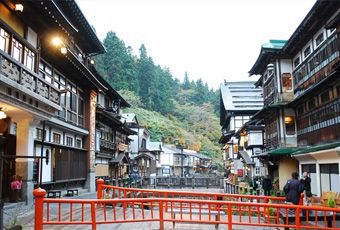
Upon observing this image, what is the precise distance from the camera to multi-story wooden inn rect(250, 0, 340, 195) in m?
21.5

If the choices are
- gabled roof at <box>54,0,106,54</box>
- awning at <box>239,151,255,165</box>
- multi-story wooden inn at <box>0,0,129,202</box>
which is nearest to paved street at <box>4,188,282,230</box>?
multi-story wooden inn at <box>0,0,129,202</box>

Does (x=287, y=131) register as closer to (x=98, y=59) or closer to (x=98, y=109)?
(x=98, y=109)

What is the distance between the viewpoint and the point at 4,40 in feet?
50.7

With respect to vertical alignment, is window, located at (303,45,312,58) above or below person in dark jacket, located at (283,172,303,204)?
above

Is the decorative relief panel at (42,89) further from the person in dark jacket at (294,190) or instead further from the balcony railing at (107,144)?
the balcony railing at (107,144)

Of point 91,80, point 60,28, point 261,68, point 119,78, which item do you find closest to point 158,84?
point 119,78

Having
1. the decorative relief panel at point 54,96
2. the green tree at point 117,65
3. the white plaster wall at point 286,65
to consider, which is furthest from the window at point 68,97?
the green tree at point 117,65

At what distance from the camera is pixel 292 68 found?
31.7 m

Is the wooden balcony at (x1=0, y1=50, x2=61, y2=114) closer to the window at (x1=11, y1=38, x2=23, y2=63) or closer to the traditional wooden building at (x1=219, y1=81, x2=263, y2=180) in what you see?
the window at (x1=11, y1=38, x2=23, y2=63)

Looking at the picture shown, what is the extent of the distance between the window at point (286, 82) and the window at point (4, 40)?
22869mm

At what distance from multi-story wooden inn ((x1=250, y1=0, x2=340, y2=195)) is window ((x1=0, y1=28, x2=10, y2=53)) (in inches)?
601

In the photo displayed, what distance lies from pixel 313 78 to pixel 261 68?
11649mm

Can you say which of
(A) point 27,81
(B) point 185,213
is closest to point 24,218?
(A) point 27,81

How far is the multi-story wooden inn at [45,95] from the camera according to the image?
1511 cm
